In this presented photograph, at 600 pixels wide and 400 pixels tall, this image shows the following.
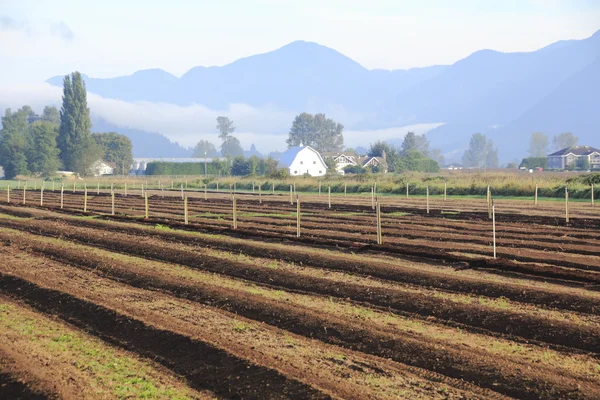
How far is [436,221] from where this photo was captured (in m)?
30.5

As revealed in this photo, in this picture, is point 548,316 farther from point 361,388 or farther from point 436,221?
point 436,221

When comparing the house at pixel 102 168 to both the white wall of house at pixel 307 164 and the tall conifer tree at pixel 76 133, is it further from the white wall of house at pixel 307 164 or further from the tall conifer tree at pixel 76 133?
the white wall of house at pixel 307 164

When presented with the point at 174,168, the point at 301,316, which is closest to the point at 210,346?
the point at 301,316

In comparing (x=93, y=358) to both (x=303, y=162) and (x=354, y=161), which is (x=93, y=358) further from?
(x=354, y=161)

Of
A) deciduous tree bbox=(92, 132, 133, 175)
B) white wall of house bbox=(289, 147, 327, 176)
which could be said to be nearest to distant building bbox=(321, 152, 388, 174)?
white wall of house bbox=(289, 147, 327, 176)

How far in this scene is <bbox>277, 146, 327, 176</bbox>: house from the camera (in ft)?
438

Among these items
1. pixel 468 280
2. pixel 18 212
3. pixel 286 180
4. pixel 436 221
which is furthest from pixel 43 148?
pixel 468 280

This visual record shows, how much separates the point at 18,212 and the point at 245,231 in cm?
1666

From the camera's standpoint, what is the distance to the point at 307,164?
13550 cm

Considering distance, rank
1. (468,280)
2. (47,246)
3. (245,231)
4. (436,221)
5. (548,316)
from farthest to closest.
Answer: (436,221)
(245,231)
(47,246)
(468,280)
(548,316)

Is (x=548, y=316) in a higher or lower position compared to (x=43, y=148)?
lower

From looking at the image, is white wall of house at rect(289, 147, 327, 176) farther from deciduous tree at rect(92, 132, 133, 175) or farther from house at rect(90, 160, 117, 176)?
deciduous tree at rect(92, 132, 133, 175)

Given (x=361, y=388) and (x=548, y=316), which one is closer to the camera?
(x=361, y=388)

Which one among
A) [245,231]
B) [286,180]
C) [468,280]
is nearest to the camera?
[468,280]
